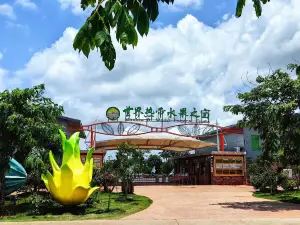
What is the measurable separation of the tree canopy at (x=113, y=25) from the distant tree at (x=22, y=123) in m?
9.47

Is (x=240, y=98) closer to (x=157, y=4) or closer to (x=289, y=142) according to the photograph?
(x=289, y=142)

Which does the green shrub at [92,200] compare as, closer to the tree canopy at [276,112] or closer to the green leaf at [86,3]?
the tree canopy at [276,112]

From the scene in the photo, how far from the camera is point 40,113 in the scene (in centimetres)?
1188

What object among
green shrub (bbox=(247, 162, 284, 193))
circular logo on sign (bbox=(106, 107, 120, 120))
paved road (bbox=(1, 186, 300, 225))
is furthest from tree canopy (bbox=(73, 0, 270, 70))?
circular logo on sign (bbox=(106, 107, 120, 120))

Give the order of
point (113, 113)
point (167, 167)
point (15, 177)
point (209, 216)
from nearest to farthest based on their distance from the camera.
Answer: point (209, 216)
point (15, 177)
point (113, 113)
point (167, 167)

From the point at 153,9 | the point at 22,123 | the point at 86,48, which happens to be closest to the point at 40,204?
the point at 22,123

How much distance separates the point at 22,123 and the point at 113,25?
9.73 m

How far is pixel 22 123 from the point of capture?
1118 cm

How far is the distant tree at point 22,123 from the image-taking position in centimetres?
1118

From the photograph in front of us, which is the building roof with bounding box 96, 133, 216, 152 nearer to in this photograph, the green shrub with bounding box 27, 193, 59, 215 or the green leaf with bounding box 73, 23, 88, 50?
the green shrub with bounding box 27, 193, 59, 215

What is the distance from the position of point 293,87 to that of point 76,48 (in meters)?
11.9

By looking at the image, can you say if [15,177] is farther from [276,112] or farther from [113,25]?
[113,25]

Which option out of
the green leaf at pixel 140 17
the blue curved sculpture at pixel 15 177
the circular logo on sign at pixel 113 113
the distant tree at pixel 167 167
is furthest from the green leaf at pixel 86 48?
the distant tree at pixel 167 167

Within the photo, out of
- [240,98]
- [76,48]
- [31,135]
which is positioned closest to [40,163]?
[31,135]
